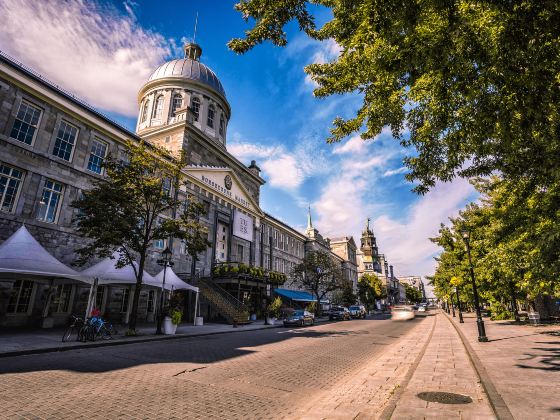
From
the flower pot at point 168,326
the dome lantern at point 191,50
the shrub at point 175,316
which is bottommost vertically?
the flower pot at point 168,326

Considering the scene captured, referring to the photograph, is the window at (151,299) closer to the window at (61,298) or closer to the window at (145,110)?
the window at (61,298)

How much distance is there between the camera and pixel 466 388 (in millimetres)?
6266

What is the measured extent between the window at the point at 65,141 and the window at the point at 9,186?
2.59 metres

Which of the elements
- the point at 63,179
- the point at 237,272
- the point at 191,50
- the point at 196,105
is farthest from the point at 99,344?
the point at 191,50

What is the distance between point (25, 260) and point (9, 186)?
523 centimetres

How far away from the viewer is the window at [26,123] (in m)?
16.8

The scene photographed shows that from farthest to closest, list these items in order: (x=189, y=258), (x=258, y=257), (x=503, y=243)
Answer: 1. (x=258, y=257)
2. (x=189, y=258)
3. (x=503, y=243)

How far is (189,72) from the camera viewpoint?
4000 centimetres

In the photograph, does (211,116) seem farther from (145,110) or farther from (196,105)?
(145,110)

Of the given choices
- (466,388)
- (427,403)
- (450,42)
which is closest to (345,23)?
(450,42)

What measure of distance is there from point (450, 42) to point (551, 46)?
1.54m

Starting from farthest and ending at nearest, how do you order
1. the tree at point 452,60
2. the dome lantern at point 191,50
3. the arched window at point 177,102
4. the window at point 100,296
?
1. the dome lantern at point 191,50
2. the arched window at point 177,102
3. the window at point 100,296
4. the tree at point 452,60

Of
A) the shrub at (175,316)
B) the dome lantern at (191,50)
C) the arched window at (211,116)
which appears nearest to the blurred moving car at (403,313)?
the shrub at (175,316)

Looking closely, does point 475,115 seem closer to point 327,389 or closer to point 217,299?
point 327,389
